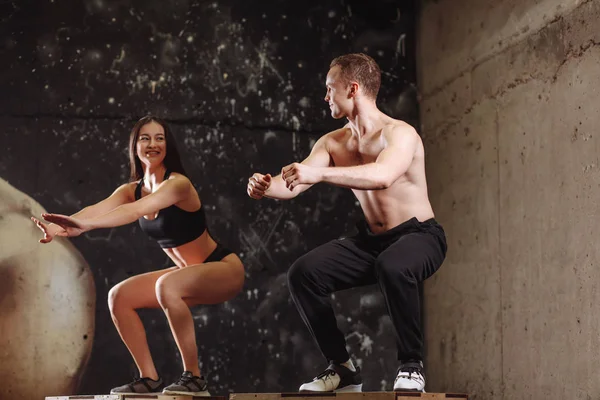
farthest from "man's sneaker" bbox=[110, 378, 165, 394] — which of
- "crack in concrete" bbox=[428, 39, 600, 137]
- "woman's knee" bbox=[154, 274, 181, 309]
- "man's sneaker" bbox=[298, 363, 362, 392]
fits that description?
"crack in concrete" bbox=[428, 39, 600, 137]

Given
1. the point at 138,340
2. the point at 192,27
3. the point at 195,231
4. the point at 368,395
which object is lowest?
the point at 368,395

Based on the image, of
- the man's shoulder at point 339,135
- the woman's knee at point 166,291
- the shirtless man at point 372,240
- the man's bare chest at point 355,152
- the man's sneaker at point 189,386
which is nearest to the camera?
the shirtless man at point 372,240

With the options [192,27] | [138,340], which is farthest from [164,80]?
[138,340]

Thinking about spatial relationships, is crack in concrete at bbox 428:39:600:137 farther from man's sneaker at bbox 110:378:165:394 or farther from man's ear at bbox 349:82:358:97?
man's sneaker at bbox 110:378:165:394

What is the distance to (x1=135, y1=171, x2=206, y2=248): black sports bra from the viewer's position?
16.5 feet

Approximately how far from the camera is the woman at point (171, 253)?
4785 mm

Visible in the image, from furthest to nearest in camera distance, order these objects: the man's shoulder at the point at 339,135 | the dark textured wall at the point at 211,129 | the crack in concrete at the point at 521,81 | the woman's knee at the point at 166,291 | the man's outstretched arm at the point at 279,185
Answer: the dark textured wall at the point at 211,129 < the crack in concrete at the point at 521,81 < the woman's knee at the point at 166,291 < the man's shoulder at the point at 339,135 < the man's outstretched arm at the point at 279,185

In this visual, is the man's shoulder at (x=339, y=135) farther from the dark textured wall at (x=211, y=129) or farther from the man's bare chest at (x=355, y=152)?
the dark textured wall at (x=211, y=129)

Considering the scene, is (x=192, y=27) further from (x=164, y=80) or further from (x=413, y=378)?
(x=413, y=378)

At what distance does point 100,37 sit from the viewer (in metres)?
6.64

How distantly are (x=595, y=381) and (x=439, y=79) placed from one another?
3.02 meters

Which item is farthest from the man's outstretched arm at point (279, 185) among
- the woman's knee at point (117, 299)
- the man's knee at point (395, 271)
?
the woman's knee at point (117, 299)

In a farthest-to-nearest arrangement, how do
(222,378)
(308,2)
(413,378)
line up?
(308,2) < (222,378) < (413,378)

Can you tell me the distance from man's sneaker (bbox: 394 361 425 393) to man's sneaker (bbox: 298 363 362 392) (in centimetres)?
31
